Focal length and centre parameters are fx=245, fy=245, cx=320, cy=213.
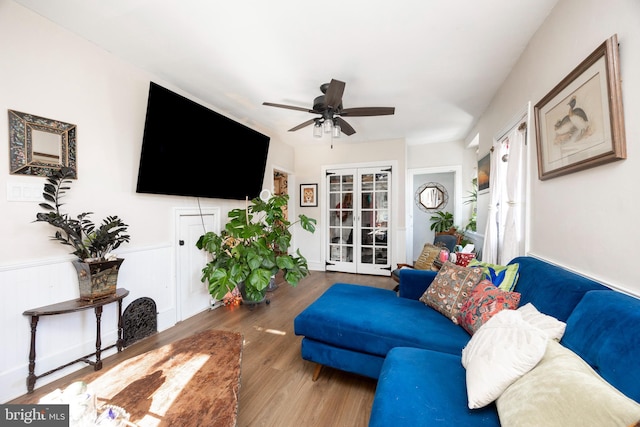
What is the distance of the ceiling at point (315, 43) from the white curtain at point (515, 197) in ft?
2.47

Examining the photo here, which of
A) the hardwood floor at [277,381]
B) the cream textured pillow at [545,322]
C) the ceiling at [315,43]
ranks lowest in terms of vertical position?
the hardwood floor at [277,381]

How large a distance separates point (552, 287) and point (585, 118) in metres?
0.86

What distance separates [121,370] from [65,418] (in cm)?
52

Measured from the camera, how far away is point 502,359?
0.95 m

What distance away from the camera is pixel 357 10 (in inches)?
63.5

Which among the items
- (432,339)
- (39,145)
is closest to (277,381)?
(432,339)

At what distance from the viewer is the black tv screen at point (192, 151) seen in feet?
7.31

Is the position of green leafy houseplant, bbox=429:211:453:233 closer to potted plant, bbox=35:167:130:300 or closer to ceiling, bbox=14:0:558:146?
ceiling, bbox=14:0:558:146

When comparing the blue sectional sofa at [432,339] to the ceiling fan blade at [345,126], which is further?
the ceiling fan blade at [345,126]

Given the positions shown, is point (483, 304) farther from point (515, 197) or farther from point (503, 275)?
point (515, 197)

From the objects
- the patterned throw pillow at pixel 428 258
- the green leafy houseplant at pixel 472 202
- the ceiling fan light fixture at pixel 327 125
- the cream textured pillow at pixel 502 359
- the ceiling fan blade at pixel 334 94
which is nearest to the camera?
the cream textured pillow at pixel 502 359

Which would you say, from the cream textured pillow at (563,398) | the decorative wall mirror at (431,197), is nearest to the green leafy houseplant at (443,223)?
the decorative wall mirror at (431,197)

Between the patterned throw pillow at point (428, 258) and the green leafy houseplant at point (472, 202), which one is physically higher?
the green leafy houseplant at point (472, 202)

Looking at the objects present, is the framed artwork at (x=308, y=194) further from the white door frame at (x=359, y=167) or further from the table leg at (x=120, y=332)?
the table leg at (x=120, y=332)
